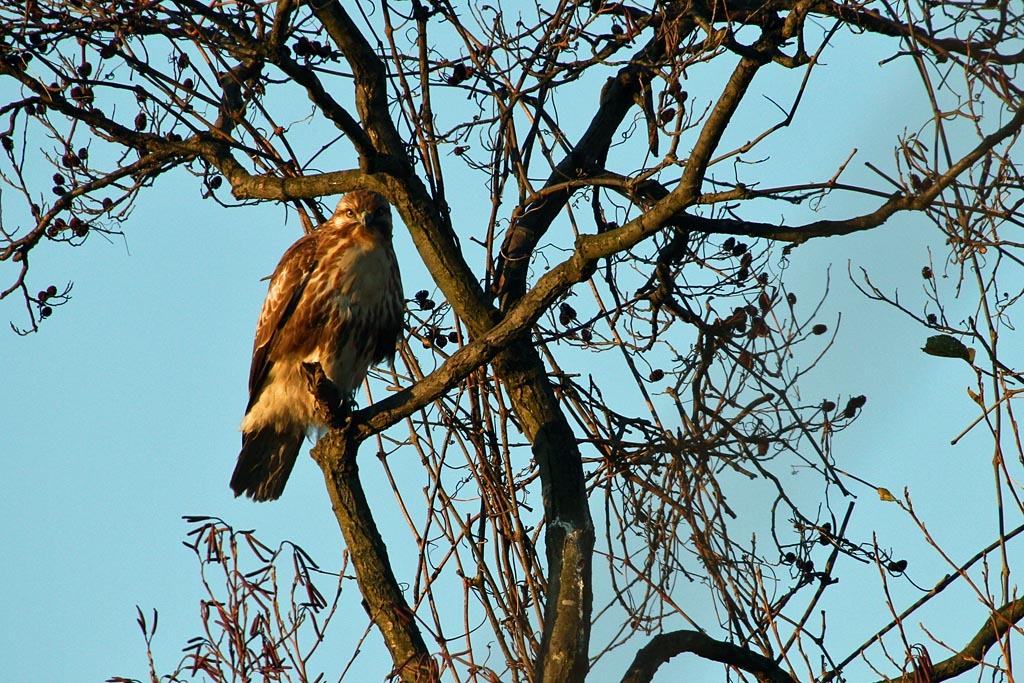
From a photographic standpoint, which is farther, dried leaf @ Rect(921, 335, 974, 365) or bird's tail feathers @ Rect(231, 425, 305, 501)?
bird's tail feathers @ Rect(231, 425, 305, 501)

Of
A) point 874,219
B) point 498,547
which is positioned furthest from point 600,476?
point 874,219

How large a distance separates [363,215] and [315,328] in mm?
571

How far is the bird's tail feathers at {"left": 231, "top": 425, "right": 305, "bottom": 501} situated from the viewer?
5301mm

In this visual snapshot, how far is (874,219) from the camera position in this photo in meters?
3.27

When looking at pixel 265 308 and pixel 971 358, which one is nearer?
pixel 971 358

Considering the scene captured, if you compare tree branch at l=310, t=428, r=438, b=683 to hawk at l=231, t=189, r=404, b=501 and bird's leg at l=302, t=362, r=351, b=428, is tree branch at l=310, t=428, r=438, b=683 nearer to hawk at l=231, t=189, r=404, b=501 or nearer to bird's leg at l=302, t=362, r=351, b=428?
bird's leg at l=302, t=362, r=351, b=428

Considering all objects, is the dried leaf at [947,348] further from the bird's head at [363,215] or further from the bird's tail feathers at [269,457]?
the bird's tail feathers at [269,457]

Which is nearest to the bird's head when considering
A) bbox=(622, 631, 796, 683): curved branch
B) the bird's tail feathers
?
the bird's tail feathers

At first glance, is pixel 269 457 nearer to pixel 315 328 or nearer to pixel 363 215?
pixel 315 328

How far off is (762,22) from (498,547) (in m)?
1.93

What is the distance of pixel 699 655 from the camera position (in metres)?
3.51

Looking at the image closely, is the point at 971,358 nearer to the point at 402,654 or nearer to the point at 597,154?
the point at 597,154

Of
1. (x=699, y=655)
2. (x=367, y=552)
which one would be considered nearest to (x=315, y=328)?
(x=367, y=552)

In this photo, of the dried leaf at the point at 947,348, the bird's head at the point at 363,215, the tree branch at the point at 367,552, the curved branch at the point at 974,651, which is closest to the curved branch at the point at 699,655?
the curved branch at the point at 974,651
